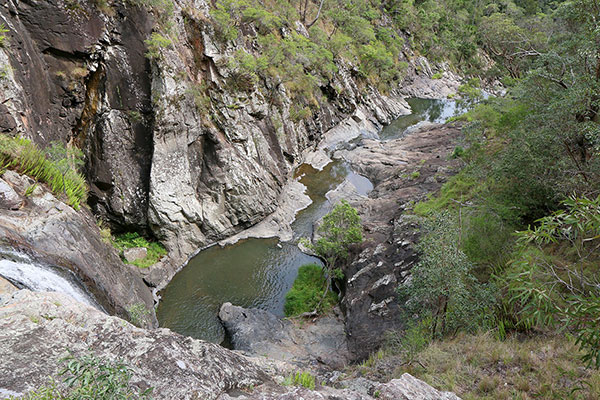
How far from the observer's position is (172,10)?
2277 cm

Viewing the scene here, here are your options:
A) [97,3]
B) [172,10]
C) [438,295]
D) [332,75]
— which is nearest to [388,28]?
[332,75]

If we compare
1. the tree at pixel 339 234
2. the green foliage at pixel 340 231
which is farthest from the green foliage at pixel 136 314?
the green foliage at pixel 340 231

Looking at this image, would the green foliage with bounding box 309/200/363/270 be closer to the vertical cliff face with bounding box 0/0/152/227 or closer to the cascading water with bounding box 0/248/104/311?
the vertical cliff face with bounding box 0/0/152/227

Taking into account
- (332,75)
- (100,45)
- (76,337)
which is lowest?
(76,337)

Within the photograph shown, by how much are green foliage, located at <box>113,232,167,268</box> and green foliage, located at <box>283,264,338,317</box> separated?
8179mm

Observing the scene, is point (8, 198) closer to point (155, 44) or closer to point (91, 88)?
point (91, 88)

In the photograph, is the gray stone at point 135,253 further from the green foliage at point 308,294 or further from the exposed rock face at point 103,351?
the exposed rock face at point 103,351

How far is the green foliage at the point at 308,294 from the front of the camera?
1947 centimetres

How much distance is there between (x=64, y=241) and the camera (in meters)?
12.6

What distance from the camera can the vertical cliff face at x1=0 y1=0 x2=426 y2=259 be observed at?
57.8 ft

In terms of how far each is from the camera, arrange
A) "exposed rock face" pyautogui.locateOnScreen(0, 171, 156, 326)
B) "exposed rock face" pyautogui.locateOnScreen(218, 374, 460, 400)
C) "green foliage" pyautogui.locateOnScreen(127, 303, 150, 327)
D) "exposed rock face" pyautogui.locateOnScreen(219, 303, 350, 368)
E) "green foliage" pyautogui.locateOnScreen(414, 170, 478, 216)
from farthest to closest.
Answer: "green foliage" pyautogui.locateOnScreen(414, 170, 478, 216) < "exposed rock face" pyautogui.locateOnScreen(219, 303, 350, 368) < "green foliage" pyautogui.locateOnScreen(127, 303, 150, 327) < "exposed rock face" pyautogui.locateOnScreen(0, 171, 156, 326) < "exposed rock face" pyautogui.locateOnScreen(218, 374, 460, 400)

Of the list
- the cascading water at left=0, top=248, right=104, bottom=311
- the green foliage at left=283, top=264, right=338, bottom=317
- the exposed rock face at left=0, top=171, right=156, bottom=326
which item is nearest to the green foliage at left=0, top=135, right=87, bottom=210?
the exposed rock face at left=0, top=171, right=156, bottom=326

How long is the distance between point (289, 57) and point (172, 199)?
2226 centimetres

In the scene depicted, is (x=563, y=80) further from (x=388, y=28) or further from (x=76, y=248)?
(x=388, y=28)
